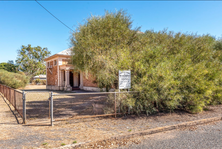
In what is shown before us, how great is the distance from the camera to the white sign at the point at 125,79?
21.3 ft

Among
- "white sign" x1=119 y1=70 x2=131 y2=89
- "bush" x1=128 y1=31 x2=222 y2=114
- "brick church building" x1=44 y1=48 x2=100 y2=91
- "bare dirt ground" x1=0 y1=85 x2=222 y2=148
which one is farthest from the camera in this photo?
"brick church building" x1=44 y1=48 x2=100 y2=91

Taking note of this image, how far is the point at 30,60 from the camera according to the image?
40.2 metres

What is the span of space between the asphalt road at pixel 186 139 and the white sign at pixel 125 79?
7.75 ft

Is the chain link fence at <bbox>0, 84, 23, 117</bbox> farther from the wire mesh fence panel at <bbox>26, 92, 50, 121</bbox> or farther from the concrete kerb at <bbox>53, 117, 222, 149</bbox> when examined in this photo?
the concrete kerb at <bbox>53, 117, 222, 149</bbox>

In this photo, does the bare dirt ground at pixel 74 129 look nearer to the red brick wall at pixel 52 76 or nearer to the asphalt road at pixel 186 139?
the asphalt road at pixel 186 139

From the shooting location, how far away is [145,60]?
6898 millimetres

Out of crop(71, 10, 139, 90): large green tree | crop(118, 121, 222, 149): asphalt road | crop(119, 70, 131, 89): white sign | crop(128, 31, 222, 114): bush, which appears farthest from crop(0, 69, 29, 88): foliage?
crop(118, 121, 222, 149): asphalt road

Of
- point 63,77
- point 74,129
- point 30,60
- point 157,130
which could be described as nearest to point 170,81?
point 157,130

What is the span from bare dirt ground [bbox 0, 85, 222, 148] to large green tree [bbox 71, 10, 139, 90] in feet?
6.61

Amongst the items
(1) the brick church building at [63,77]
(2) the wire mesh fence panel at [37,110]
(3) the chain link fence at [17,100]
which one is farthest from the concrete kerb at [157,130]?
(1) the brick church building at [63,77]

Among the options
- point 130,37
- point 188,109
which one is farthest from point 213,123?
point 130,37

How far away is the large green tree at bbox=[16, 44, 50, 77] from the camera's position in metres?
39.8

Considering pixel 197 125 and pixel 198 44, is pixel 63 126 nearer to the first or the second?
pixel 197 125

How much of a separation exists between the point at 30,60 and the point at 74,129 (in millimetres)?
40686
